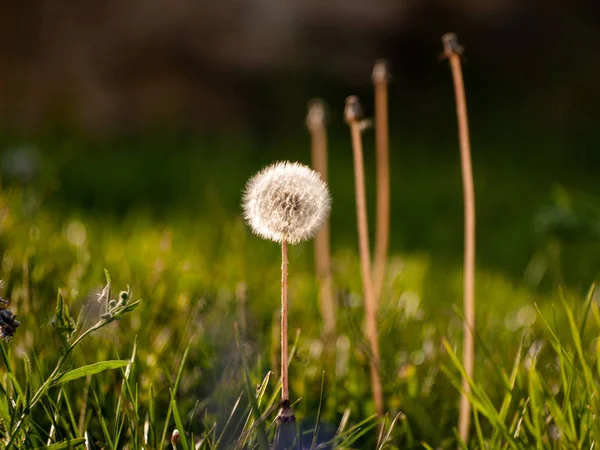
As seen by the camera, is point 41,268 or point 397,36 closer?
point 41,268

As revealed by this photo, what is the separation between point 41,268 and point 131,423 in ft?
2.14

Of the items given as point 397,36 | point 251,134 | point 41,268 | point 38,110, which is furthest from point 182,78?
point 41,268

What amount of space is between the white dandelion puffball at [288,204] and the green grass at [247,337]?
0.44 feet

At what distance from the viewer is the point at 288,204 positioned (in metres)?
0.84

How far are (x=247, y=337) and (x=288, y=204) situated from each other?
59 centimetres

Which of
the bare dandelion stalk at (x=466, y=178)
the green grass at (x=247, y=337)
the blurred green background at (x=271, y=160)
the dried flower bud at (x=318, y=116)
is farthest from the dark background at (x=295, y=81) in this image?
the bare dandelion stalk at (x=466, y=178)

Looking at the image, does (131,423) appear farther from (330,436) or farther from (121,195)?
(121,195)

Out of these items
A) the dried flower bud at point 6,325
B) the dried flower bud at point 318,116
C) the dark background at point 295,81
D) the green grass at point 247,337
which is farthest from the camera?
the dark background at point 295,81

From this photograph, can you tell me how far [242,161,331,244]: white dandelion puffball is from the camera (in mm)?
834

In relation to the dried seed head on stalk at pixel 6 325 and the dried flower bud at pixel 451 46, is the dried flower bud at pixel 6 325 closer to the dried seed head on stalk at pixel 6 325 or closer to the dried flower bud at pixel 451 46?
the dried seed head on stalk at pixel 6 325

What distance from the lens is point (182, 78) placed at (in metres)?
5.96

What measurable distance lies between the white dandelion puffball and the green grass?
0.44 feet

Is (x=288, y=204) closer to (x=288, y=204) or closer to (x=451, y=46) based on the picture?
(x=288, y=204)

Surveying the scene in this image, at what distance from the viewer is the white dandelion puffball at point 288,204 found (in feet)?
2.74
